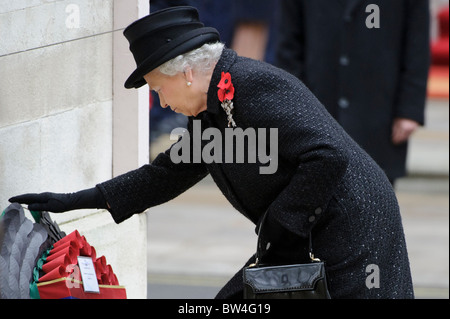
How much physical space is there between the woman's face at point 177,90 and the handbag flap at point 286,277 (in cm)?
55

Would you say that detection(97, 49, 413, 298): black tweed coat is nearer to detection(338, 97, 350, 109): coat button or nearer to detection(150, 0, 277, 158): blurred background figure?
detection(338, 97, 350, 109): coat button

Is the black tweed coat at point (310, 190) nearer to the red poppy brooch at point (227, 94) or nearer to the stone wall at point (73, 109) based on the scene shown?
the red poppy brooch at point (227, 94)

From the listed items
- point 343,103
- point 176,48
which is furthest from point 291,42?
point 176,48

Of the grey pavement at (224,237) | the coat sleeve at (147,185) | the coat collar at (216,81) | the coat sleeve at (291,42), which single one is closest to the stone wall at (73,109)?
the coat sleeve at (147,185)

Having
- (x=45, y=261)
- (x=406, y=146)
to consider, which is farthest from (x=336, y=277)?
(x=406, y=146)

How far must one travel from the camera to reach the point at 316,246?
3.31 m

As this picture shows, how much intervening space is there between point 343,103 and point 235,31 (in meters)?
5.40

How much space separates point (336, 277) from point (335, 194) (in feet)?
0.86

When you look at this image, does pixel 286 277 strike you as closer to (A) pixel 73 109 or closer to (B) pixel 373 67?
(A) pixel 73 109

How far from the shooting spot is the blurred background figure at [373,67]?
17.4 feet

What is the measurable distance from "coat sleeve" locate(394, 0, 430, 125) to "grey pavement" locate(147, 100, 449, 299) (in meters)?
1.13

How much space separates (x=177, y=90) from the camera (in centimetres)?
332

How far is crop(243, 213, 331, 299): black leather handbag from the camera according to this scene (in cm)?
318

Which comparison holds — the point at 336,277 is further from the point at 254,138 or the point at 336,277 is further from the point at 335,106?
the point at 335,106
